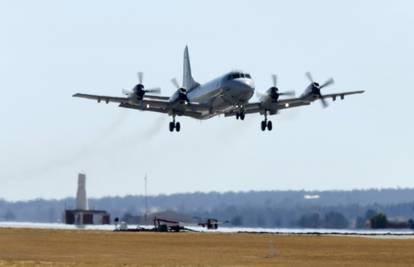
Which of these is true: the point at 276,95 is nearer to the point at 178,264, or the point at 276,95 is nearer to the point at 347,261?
the point at 347,261

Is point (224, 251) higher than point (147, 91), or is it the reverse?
point (147, 91)

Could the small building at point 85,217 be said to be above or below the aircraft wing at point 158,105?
below

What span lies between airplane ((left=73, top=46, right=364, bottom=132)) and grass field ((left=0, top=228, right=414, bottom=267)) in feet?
41.4

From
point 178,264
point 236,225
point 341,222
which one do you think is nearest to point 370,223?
point 341,222

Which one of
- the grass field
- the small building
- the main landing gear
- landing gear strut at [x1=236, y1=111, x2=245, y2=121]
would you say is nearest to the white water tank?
the small building

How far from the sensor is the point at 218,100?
3376 inches

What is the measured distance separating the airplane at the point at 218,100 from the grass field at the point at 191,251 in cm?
1263

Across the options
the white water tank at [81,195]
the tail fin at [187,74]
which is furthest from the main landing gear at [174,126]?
the white water tank at [81,195]

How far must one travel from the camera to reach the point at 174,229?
11869 cm

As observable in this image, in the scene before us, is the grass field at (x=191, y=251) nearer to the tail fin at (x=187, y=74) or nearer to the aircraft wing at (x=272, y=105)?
the aircraft wing at (x=272, y=105)

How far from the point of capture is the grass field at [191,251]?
63.4 meters

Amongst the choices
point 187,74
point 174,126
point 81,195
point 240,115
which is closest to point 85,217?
point 81,195

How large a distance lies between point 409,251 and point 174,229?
154ft

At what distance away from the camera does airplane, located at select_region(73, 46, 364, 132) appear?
85250mm
